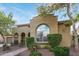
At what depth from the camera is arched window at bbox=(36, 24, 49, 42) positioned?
367cm

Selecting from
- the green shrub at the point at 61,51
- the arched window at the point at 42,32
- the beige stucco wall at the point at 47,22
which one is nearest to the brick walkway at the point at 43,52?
the green shrub at the point at 61,51

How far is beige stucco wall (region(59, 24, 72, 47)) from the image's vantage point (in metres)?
3.60

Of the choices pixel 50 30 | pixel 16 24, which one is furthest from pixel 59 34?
pixel 16 24

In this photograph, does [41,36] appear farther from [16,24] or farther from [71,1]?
[71,1]

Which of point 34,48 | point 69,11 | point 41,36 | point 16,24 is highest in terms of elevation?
point 69,11

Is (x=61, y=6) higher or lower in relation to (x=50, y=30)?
higher

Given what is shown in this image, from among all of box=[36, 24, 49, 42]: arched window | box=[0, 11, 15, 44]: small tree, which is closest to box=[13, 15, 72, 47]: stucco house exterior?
box=[36, 24, 49, 42]: arched window

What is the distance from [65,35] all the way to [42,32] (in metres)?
0.44

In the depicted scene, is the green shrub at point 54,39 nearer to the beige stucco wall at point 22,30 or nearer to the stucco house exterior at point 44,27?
the stucco house exterior at point 44,27

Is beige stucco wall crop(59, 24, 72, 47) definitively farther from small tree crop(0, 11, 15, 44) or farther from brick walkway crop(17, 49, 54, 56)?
small tree crop(0, 11, 15, 44)

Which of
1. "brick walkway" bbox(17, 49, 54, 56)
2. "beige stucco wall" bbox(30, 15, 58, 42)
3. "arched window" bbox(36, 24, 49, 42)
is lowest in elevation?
"brick walkway" bbox(17, 49, 54, 56)

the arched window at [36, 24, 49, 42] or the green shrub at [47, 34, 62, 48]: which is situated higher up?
the arched window at [36, 24, 49, 42]

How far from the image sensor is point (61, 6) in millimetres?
3641

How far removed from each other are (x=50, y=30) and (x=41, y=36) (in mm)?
209
